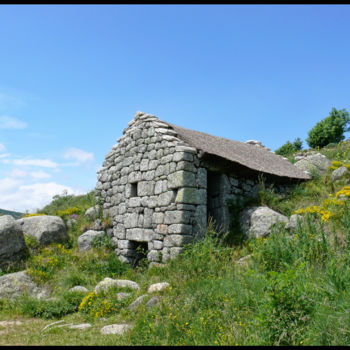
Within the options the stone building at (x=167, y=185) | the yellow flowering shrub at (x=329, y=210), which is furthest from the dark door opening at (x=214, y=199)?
the yellow flowering shrub at (x=329, y=210)

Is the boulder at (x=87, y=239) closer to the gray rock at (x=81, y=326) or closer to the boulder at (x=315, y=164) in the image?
the gray rock at (x=81, y=326)

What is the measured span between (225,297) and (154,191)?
4483 mm

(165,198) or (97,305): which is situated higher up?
(165,198)

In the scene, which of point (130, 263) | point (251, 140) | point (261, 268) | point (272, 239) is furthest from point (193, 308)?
point (251, 140)

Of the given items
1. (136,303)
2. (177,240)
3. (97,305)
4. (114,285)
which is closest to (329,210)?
(177,240)

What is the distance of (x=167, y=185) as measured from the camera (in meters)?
8.33

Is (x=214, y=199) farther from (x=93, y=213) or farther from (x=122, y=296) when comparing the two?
(x=93, y=213)

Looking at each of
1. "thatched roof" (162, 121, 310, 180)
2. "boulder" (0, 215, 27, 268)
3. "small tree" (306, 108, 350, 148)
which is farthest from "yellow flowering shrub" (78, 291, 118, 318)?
"small tree" (306, 108, 350, 148)

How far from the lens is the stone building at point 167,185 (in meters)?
7.94

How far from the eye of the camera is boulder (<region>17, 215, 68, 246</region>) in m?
10.3

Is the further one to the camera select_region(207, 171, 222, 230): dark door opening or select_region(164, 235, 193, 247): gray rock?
Result: select_region(207, 171, 222, 230): dark door opening

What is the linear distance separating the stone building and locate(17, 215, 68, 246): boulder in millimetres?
1581

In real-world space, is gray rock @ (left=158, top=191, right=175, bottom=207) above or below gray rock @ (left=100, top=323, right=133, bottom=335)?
above

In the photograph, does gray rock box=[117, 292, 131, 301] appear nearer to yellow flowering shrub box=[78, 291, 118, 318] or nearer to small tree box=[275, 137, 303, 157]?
yellow flowering shrub box=[78, 291, 118, 318]
